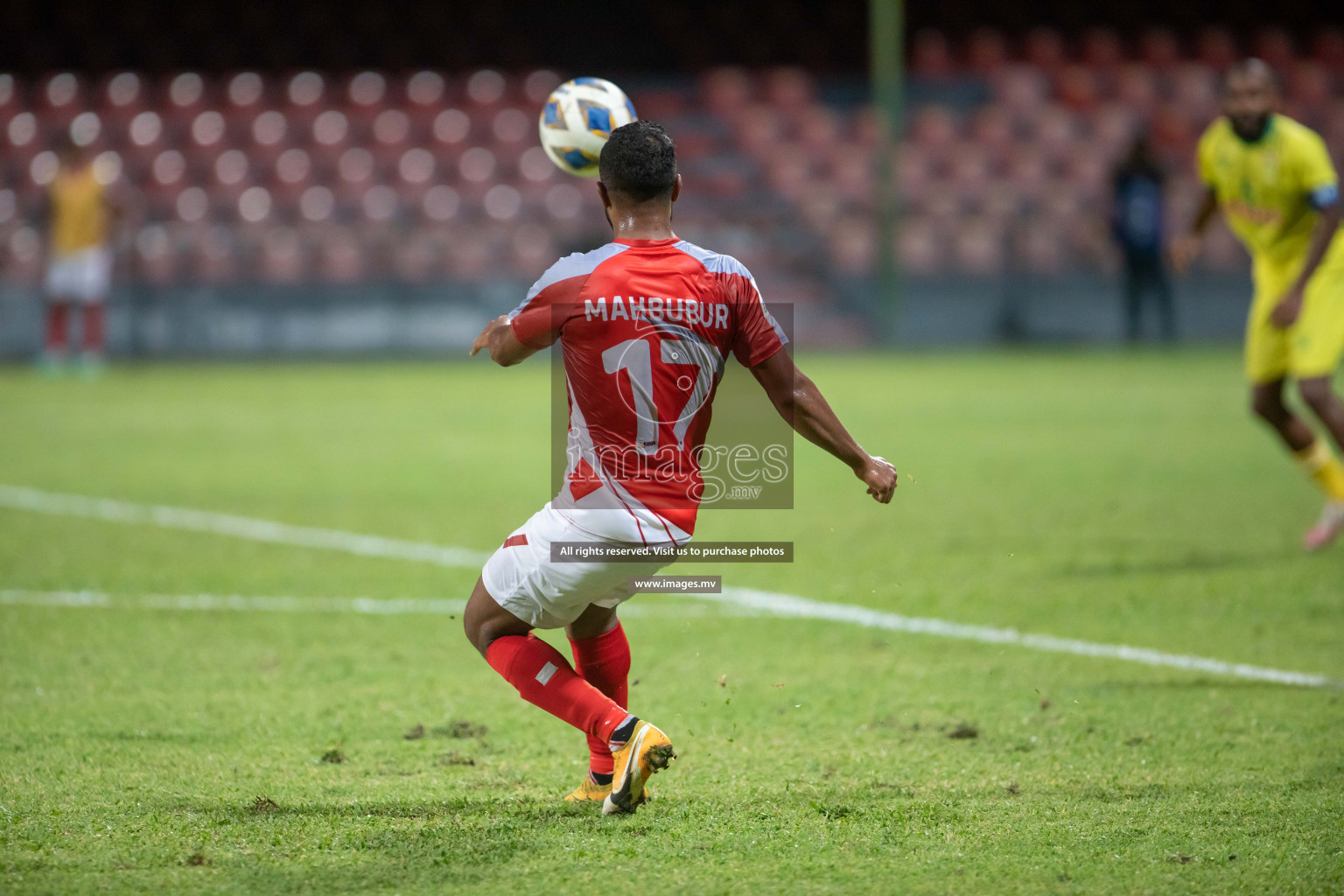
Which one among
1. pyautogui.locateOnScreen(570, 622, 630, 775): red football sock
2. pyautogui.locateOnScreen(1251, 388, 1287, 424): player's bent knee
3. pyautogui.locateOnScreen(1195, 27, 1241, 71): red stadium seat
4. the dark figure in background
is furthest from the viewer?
pyautogui.locateOnScreen(1195, 27, 1241, 71): red stadium seat

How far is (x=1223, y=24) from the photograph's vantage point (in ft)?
79.5

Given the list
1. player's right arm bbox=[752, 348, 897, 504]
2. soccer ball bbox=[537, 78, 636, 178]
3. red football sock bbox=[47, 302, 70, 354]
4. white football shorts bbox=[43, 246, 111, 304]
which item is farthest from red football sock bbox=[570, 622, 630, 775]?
red football sock bbox=[47, 302, 70, 354]

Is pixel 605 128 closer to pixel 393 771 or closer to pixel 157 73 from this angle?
pixel 393 771

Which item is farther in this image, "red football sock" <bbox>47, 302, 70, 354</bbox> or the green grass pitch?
"red football sock" <bbox>47, 302, 70, 354</bbox>

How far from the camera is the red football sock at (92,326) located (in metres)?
18.6

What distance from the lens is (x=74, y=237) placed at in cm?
1736

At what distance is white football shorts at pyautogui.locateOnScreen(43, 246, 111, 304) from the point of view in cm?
1755

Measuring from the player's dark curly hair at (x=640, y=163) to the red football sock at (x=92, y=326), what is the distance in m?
16.5

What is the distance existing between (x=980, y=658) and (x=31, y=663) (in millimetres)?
3470

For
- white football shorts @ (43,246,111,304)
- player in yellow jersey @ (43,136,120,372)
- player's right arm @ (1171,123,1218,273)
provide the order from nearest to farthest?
player's right arm @ (1171,123,1218,273), player in yellow jersey @ (43,136,120,372), white football shorts @ (43,246,111,304)

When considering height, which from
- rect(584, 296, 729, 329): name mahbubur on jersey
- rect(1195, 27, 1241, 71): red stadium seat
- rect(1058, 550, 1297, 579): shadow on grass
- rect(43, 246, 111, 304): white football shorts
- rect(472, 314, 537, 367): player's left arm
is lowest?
rect(43, 246, 111, 304): white football shorts

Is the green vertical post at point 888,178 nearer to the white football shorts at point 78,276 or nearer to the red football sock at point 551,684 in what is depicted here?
the white football shorts at point 78,276

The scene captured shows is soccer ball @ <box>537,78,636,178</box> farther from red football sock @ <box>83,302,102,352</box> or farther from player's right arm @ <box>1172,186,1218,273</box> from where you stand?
red football sock @ <box>83,302,102,352</box>

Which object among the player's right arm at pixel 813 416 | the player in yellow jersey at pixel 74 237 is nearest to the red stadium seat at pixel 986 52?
the player in yellow jersey at pixel 74 237
